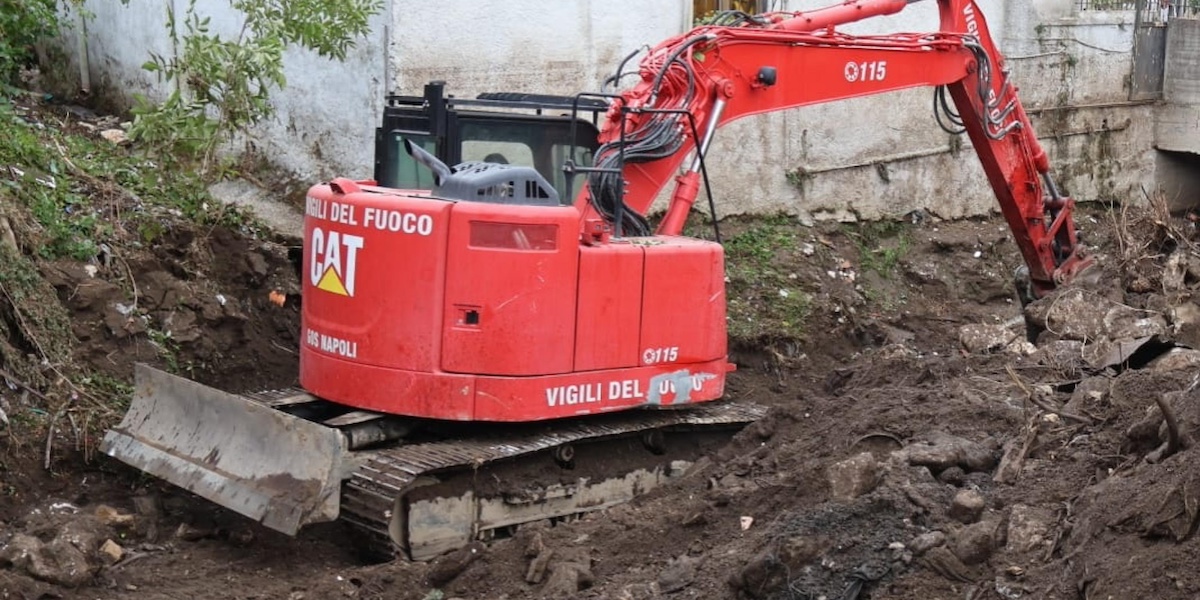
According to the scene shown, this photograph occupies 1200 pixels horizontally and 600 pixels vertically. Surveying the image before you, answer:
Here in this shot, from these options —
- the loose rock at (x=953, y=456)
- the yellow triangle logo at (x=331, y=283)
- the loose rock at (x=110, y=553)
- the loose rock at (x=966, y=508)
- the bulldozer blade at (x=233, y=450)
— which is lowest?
the loose rock at (x=110, y=553)

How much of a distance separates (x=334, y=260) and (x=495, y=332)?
91 cm

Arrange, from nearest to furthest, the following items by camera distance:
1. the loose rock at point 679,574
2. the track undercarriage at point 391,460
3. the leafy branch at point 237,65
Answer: the loose rock at point 679,574
the track undercarriage at point 391,460
the leafy branch at point 237,65

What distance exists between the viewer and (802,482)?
23.2 ft

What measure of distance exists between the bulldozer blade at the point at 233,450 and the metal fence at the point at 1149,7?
10758 millimetres

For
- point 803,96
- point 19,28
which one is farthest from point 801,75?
point 19,28

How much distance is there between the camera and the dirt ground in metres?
5.75

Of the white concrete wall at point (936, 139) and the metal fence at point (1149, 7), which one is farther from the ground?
the metal fence at point (1149, 7)

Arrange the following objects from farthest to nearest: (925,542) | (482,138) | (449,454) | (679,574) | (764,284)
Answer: (764,284) → (482,138) → (449,454) → (679,574) → (925,542)

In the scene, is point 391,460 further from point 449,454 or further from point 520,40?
point 520,40

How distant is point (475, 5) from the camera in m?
10.9

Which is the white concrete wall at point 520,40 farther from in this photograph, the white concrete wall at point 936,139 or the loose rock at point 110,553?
the loose rock at point 110,553

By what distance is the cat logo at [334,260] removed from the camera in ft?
24.5

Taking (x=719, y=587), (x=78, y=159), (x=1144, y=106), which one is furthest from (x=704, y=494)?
(x=1144, y=106)

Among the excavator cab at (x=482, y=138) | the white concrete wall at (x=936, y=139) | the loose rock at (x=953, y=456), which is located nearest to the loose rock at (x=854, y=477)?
the loose rock at (x=953, y=456)
